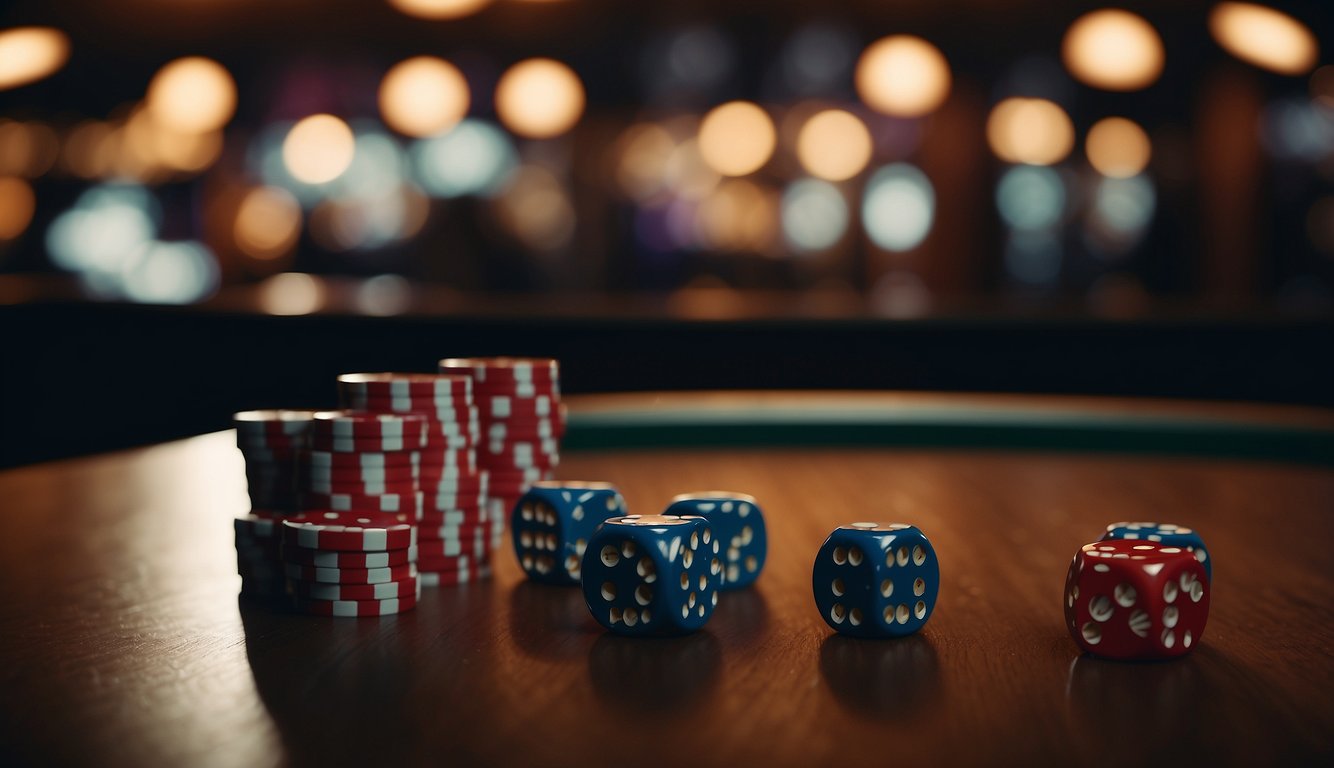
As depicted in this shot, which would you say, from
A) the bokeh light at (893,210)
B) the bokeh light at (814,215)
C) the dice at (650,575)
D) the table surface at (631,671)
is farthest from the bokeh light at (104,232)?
the dice at (650,575)

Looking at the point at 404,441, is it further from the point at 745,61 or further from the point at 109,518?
the point at 745,61

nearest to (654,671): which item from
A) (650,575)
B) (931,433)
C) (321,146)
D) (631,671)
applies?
(631,671)

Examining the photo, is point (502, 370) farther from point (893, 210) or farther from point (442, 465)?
point (893, 210)

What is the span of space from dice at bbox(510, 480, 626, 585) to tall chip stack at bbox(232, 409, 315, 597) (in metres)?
0.39

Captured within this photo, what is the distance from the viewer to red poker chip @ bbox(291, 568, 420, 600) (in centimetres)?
214

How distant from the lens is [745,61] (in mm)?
13531

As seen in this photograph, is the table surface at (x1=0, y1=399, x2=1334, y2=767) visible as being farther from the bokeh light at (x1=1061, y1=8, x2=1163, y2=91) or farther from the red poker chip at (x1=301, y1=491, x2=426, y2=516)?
the bokeh light at (x1=1061, y1=8, x2=1163, y2=91)

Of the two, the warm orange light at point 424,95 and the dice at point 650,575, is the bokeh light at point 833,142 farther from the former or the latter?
the dice at point 650,575

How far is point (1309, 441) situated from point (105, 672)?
164 inches

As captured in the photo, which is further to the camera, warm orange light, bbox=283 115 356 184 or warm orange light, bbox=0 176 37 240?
warm orange light, bbox=0 176 37 240

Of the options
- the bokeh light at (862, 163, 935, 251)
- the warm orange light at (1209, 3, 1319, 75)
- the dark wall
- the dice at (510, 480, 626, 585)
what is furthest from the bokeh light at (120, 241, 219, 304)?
the dice at (510, 480, 626, 585)

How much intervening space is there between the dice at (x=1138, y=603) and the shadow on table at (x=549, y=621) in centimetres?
67

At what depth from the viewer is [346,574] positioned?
2.14m

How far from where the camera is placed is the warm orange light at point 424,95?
8.47 metres
